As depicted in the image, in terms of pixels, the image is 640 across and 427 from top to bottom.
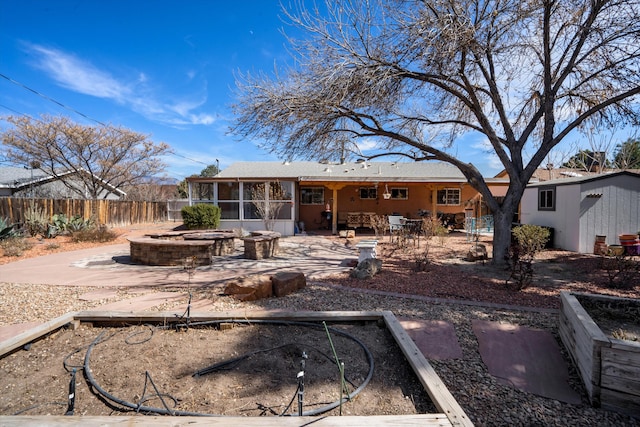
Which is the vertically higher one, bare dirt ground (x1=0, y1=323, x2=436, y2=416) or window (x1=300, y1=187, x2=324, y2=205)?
window (x1=300, y1=187, x2=324, y2=205)

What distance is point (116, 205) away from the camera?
19.0 metres

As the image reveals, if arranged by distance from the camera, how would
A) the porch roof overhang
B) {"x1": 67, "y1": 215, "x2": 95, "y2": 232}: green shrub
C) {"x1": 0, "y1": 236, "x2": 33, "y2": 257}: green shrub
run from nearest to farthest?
{"x1": 0, "y1": 236, "x2": 33, "y2": 257}: green shrub, {"x1": 67, "y1": 215, "x2": 95, "y2": 232}: green shrub, the porch roof overhang

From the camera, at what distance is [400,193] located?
1669cm

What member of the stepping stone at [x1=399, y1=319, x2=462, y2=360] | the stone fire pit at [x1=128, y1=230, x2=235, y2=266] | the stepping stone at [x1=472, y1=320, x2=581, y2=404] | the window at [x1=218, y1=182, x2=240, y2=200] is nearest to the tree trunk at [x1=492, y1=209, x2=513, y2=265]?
the stepping stone at [x1=472, y1=320, x2=581, y2=404]

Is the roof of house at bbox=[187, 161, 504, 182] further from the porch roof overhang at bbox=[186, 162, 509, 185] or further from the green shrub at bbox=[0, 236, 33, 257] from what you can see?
the green shrub at bbox=[0, 236, 33, 257]

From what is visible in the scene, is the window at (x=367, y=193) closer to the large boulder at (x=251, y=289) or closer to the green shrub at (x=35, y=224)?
the large boulder at (x=251, y=289)

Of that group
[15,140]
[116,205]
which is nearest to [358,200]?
[116,205]

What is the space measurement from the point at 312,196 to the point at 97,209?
11.8 metres

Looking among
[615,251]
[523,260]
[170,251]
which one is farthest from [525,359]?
[170,251]

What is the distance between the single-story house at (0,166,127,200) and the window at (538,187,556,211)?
86.0 ft

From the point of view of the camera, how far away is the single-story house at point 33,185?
21156mm

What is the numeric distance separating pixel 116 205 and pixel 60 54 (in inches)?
384

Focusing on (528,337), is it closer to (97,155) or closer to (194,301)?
(194,301)

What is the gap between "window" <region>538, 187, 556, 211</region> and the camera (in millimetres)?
10239
